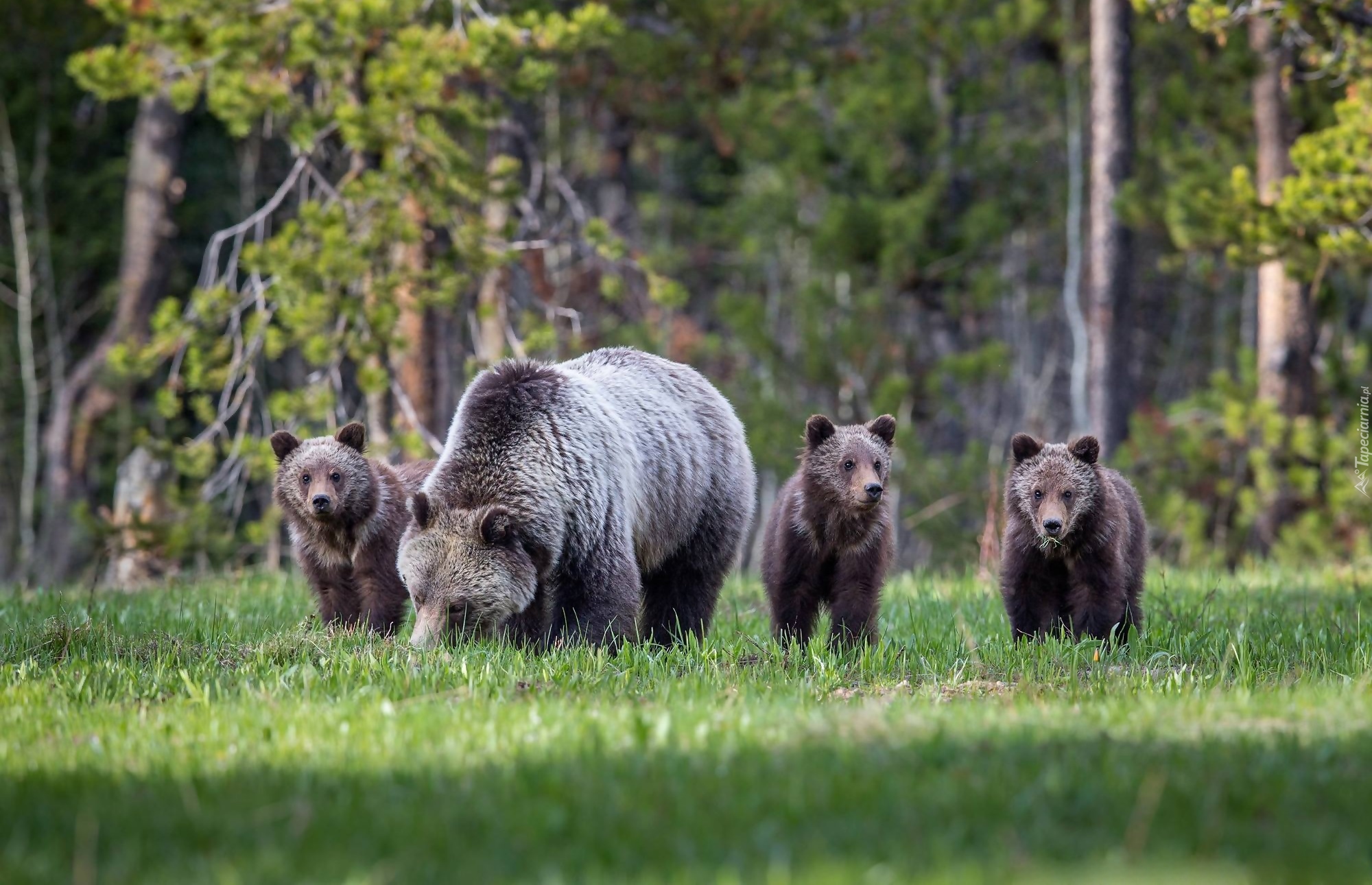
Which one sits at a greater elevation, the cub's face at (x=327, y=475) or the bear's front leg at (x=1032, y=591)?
the cub's face at (x=327, y=475)

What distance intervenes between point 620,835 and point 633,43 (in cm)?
1672

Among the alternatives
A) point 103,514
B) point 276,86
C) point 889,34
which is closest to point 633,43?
point 889,34

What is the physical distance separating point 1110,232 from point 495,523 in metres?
13.0

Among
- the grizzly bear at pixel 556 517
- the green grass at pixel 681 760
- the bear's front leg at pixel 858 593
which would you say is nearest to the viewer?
the green grass at pixel 681 760

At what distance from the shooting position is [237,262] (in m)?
A: 15.8

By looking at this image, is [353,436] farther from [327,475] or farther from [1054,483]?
[1054,483]

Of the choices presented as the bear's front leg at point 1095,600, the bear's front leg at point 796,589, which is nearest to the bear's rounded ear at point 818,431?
the bear's front leg at point 796,589

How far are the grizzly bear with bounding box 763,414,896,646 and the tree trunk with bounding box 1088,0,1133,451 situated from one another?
10.6 meters

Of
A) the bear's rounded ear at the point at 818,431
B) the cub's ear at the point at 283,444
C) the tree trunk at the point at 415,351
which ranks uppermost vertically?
the tree trunk at the point at 415,351

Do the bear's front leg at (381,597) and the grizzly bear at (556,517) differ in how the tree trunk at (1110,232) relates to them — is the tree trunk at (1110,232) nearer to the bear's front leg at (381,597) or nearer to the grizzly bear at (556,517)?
the grizzly bear at (556,517)

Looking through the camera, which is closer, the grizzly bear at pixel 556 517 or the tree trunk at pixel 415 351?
the grizzly bear at pixel 556 517

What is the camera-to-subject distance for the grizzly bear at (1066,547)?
8.54 meters

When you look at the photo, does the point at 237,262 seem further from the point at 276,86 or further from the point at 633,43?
the point at 633,43

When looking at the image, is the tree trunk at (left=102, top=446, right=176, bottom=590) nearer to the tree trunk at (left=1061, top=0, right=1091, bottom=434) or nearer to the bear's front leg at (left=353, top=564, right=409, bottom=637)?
the bear's front leg at (left=353, top=564, right=409, bottom=637)
